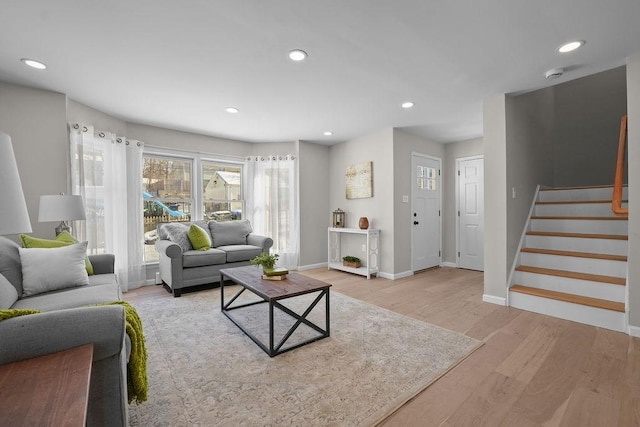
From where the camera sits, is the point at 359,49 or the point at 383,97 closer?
the point at 359,49

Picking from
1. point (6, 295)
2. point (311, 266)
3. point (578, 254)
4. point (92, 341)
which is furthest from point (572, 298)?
point (6, 295)

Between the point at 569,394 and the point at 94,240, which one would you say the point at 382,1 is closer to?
the point at 569,394

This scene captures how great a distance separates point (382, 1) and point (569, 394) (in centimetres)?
265

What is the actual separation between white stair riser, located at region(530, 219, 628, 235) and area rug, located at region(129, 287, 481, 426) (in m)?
2.27

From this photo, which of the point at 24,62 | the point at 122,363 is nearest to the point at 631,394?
the point at 122,363

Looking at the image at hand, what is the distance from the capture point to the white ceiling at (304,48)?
→ 1814 mm

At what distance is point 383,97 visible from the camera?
325cm

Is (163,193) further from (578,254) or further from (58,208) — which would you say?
(578,254)

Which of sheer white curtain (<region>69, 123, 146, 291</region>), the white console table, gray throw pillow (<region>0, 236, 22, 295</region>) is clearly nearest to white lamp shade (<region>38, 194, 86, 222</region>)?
gray throw pillow (<region>0, 236, 22, 295</region>)

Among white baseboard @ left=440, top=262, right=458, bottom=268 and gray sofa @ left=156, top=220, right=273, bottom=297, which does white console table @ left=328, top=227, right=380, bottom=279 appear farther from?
white baseboard @ left=440, top=262, right=458, bottom=268

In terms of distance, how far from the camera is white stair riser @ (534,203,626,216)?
11.4ft

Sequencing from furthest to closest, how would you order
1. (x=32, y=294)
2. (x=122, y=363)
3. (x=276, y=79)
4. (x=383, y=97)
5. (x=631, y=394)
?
(x=383, y=97)
(x=276, y=79)
(x=32, y=294)
(x=631, y=394)
(x=122, y=363)

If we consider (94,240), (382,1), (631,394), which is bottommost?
(631,394)

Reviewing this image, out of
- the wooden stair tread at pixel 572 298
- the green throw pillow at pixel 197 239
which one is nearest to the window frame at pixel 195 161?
the green throw pillow at pixel 197 239
